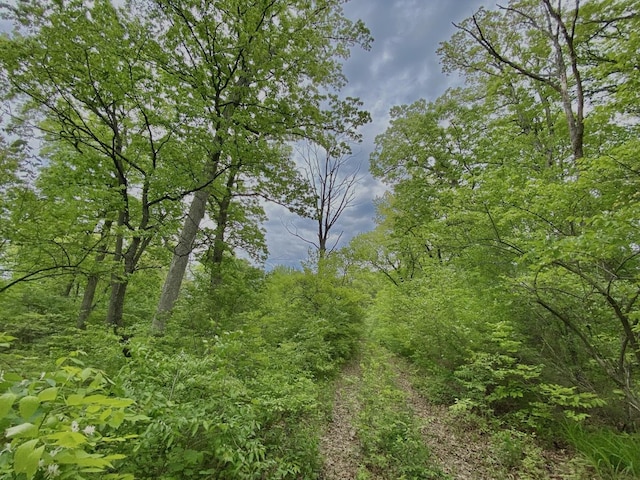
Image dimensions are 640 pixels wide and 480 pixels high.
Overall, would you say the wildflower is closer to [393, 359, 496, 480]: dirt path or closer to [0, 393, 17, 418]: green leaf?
[0, 393, 17, 418]: green leaf

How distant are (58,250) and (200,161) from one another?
2.73 metres

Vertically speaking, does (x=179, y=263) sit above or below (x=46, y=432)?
above

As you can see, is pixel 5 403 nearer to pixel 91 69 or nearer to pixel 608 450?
pixel 91 69

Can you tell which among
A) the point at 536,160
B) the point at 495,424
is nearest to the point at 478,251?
the point at 495,424

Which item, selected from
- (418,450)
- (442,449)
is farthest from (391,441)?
(442,449)

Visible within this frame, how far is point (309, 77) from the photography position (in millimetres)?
6520

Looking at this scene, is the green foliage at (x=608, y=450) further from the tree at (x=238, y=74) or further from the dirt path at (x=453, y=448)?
the tree at (x=238, y=74)

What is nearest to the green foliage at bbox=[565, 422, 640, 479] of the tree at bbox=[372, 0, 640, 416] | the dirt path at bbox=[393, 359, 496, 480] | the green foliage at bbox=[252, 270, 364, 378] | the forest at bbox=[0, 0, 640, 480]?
the forest at bbox=[0, 0, 640, 480]

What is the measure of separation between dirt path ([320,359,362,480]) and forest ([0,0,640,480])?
4 centimetres

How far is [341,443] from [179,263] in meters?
4.32

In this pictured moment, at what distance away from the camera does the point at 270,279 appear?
7.98 m

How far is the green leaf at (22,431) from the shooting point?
2.24 feet

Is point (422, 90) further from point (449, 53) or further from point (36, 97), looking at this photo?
point (36, 97)

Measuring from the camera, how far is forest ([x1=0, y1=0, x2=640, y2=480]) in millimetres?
2754
